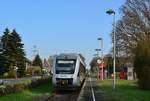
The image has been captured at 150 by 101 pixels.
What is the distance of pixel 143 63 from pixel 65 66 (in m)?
7.24

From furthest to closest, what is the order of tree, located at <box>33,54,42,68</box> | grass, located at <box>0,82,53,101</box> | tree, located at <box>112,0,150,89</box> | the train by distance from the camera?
1. tree, located at <box>33,54,42,68</box>
2. tree, located at <box>112,0,150,89</box>
3. the train
4. grass, located at <box>0,82,53,101</box>

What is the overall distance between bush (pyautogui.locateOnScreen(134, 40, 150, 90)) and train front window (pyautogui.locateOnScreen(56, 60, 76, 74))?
5966 millimetres

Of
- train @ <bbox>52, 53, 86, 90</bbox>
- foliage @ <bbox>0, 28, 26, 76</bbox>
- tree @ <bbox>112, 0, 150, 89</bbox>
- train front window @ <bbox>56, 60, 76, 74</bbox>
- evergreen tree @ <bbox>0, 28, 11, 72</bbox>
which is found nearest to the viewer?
train @ <bbox>52, 53, 86, 90</bbox>

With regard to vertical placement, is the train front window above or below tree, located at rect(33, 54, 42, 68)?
below

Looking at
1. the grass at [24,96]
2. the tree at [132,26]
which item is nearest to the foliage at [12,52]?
the tree at [132,26]

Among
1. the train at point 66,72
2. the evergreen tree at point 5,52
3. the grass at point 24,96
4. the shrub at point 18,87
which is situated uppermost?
the evergreen tree at point 5,52

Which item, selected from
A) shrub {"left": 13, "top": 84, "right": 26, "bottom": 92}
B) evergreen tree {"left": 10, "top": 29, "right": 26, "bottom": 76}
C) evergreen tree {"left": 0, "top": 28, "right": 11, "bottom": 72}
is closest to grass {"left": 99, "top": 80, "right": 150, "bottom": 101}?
shrub {"left": 13, "top": 84, "right": 26, "bottom": 92}

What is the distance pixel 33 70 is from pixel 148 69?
89.7 meters

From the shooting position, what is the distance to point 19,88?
1471 inches

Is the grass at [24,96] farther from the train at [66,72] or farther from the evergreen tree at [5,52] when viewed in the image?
the evergreen tree at [5,52]

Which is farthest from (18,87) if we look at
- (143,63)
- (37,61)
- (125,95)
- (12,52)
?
(37,61)

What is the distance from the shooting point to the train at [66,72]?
42.3 meters

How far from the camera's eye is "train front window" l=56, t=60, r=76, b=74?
140 feet

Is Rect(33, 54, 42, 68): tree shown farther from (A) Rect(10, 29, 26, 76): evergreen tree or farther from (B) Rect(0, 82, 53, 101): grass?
(B) Rect(0, 82, 53, 101): grass
